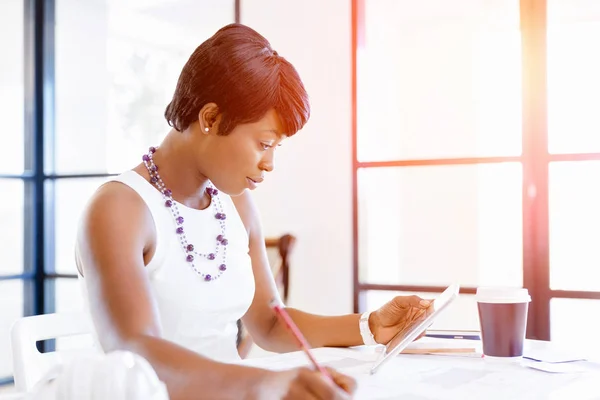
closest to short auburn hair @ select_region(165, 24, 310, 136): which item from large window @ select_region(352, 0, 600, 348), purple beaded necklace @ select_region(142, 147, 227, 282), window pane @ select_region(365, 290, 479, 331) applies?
purple beaded necklace @ select_region(142, 147, 227, 282)

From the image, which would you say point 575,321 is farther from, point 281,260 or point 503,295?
point 503,295

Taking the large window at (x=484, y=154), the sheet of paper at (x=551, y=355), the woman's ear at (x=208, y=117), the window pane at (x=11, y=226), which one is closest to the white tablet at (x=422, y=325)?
the sheet of paper at (x=551, y=355)

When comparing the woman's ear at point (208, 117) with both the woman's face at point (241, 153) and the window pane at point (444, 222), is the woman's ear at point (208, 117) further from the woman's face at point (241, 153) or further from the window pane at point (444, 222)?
the window pane at point (444, 222)

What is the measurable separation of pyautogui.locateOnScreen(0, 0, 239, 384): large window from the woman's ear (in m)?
2.81

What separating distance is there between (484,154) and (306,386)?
2590 millimetres

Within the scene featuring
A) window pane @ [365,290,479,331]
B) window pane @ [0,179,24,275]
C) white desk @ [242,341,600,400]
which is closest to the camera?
white desk @ [242,341,600,400]

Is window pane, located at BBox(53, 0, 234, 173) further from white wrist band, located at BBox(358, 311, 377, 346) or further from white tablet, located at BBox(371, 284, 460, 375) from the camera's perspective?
white tablet, located at BBox(371, 284, 460, 375)

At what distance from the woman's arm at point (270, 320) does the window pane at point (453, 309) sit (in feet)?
2.95

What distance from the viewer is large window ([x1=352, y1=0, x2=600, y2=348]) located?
3004 millimetres

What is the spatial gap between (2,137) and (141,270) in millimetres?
3282

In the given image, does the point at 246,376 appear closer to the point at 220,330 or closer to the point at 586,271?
the point at 220,330

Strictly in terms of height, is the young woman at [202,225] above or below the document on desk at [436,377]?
above

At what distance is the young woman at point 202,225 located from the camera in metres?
1.26

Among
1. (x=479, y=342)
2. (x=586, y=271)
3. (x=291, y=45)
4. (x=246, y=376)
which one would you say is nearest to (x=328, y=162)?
(x=291, y=45)
